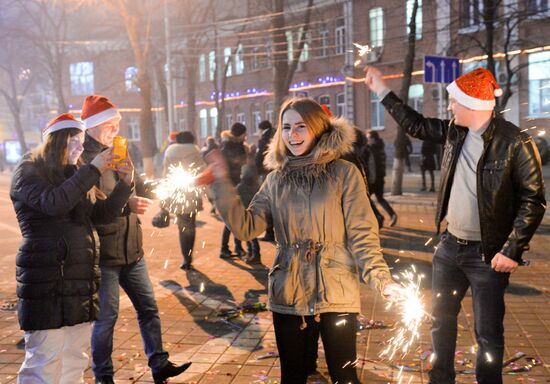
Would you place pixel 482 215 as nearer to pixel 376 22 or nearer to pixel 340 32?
pixel 376 22

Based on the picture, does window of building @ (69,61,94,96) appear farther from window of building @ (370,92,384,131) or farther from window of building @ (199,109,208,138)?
window of building @ (370,92,384,131)

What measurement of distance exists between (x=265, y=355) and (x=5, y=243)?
26.3ft

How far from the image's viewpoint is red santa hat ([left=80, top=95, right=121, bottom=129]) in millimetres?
4359

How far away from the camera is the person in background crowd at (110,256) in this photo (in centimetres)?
433

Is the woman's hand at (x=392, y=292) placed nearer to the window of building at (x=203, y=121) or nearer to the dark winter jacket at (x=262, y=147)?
the dark winter jacket at (x=262, y=147)

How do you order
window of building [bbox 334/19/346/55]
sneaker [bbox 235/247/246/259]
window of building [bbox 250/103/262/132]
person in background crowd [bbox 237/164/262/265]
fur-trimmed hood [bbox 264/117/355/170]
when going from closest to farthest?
fur-trimmed hood [bbox 264/117/355/170] < sneaker [bbox 235/247/246/259] < person in background crowd [bbox 237/164/262/265] < window of building [bbox 334/19/346/55] < window of building [bbox 250/103/262/132]

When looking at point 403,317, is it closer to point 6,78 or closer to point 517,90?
point 517,90

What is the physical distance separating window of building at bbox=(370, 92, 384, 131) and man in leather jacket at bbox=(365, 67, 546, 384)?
30.4 metres

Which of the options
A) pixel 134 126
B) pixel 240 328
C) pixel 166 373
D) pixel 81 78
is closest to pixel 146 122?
pixel 240 328

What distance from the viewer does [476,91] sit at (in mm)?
3828

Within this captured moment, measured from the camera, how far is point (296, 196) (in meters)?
3.35

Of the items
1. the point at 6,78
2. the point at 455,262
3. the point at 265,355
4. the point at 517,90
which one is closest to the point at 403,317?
the point at 265,355

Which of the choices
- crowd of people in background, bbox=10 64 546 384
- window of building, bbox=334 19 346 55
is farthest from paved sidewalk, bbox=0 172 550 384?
window of building, bbox=334 19 346 55

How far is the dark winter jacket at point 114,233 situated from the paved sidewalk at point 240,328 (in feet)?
3.32
